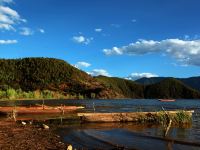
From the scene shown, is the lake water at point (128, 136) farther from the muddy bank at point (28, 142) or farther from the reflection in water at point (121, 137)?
the muddy bank at point (28, 142)

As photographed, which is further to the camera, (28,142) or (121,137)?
(121,137)

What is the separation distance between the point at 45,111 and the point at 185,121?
97.7ft

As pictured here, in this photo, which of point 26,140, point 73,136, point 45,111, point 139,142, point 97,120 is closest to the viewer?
point 26,140

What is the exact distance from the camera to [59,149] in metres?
23.0

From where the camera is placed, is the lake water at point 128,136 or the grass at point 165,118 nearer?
the lake water at point 128,136

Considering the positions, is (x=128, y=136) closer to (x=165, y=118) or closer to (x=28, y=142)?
(x=165, y=118)

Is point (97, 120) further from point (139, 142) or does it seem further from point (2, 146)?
point (2, 146)

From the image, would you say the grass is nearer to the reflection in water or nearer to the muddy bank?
the reflection in water

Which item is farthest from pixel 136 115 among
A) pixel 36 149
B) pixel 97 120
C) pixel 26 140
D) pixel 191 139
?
pixel 36 149

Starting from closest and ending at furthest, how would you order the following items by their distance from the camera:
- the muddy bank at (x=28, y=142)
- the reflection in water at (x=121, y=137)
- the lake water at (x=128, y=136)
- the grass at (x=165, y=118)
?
the muddy bank at (x=28, y=142), the reflection in water at (x=121, y=137), the lake water at (x=128, y=136), the grass at (x=165, y=118)

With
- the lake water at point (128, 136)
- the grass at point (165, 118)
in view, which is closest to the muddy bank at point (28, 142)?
the lake water at point (128, 136)

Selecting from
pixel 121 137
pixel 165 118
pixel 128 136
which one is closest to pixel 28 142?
pixel 121 137

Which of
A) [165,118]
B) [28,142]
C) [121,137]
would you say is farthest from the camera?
[165,118]

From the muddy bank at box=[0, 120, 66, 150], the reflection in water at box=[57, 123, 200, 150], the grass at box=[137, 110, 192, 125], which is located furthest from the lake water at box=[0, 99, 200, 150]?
the muddy bank at box=[0, 120, 66, 150]
